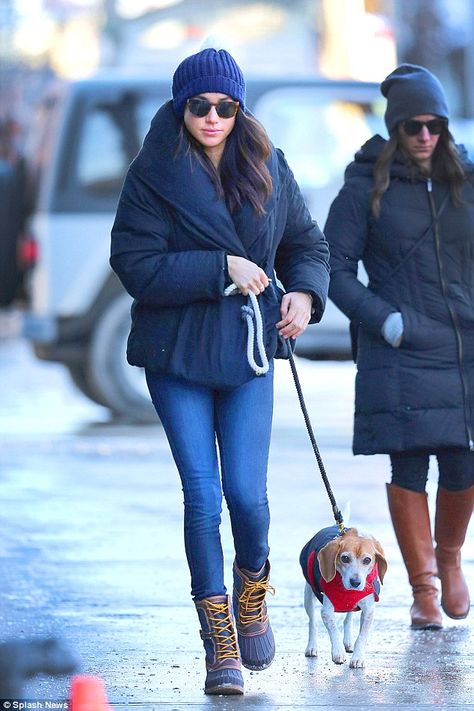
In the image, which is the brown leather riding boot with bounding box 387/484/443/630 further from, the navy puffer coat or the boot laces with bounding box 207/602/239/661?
the navy puffer coat

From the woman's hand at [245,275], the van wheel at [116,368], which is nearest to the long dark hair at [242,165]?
the woman's hand at [245,275]

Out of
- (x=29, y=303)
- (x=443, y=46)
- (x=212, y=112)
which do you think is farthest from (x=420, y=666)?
(x=443, y=46)

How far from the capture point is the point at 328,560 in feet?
15.8

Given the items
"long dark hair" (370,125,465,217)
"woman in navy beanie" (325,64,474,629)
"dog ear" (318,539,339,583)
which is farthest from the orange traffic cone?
"long dark hair" (370,125,465,217)

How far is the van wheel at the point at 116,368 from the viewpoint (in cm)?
1113

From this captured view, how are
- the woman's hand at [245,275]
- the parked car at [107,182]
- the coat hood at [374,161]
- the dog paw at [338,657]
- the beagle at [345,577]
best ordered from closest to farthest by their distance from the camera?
the woman's hand at [245,275], the beagle at [345,577], the dog paw at [338,657], the coat hood at [374,161], the parked car at [107,182]

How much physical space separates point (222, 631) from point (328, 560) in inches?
14.9

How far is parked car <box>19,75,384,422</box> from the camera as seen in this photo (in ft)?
36.2

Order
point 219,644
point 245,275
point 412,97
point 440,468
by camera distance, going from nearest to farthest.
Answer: point 245,275
point 219,644
point 412,97
point 440,468

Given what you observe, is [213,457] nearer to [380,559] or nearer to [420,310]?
[380,559]

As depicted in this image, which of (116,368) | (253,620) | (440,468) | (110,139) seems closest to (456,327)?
(440,468)

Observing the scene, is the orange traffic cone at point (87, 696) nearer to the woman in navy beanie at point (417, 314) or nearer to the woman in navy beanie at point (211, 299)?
the woman in navy beanie at point (211, 299)

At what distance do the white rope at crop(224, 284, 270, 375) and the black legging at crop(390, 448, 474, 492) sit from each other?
112cm

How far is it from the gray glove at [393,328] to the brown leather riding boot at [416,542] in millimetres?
538
